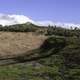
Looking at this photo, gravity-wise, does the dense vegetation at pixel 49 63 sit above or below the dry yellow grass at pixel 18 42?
below

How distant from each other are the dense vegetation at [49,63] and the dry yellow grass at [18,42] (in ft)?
4.43

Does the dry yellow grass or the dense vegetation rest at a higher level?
the dry yellow grass

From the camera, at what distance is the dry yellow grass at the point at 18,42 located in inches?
1655

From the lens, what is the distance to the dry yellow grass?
4203cm

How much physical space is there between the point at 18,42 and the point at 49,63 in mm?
10907

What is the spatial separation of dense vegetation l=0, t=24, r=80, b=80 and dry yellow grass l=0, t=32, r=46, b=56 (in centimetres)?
135

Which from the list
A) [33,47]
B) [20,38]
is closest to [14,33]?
[20,38]

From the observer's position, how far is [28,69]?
32.7m

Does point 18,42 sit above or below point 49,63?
above

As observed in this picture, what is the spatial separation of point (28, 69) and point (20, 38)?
14668 mm

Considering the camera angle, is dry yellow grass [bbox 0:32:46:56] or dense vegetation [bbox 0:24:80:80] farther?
dry yellow grass [bbox 0:32:46:56]

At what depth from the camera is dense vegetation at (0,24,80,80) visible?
30.3 meters

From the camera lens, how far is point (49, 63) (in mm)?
35375

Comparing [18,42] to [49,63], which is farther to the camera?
[18,42]
